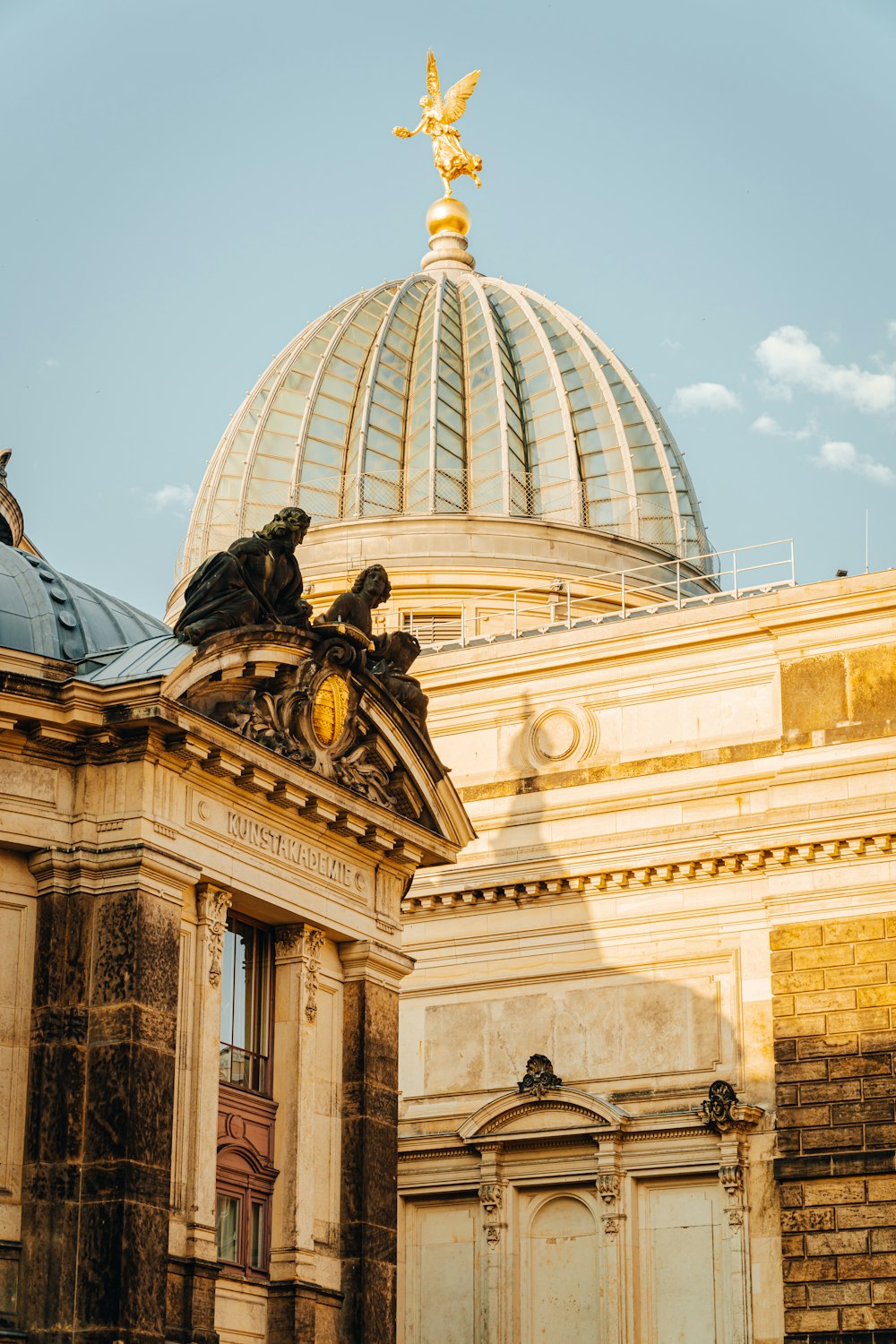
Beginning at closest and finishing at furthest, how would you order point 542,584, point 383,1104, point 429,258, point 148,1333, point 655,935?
point 148,1333
point 383,1104
point 655,935
point 542,584
point 429,258

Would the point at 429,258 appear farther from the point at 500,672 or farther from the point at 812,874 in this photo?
the point at 812,874

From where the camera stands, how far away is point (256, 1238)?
94.4 ft

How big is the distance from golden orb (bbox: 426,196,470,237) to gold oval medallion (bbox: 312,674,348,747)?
45.6 m

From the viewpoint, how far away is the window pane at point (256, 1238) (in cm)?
2864

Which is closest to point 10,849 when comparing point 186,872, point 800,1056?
point 186,872

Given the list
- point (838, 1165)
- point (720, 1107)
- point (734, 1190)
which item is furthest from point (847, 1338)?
point (720, 1107)

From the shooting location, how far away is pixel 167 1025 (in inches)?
1058

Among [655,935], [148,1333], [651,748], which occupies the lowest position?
[148,1333]

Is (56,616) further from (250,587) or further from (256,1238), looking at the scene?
(256,1238)

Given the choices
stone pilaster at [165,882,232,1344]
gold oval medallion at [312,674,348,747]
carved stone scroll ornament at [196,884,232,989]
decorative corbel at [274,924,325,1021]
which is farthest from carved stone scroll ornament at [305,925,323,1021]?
gold oval medallion at [312,674,348,747]

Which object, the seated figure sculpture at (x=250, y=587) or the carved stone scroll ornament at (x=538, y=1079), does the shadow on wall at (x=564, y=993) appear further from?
the seated figure sculpture at (x=250, y=587)

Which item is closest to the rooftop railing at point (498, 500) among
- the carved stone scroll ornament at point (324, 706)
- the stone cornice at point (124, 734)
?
the carved stone scroll ornament at point (324, 706)

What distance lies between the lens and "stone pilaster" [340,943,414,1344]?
96.8 ft

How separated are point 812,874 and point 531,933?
19.0 ft
